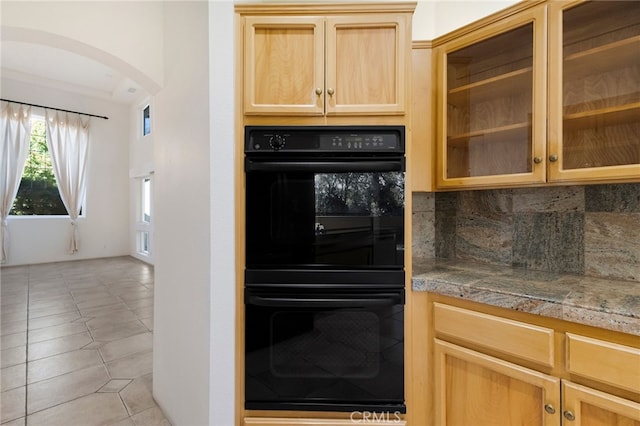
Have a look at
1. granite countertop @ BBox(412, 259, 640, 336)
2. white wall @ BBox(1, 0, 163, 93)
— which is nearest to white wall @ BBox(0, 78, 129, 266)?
white wall @ BBox(1, 0, 163, 93)

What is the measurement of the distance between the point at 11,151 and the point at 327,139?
725 centimetres

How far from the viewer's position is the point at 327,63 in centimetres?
126

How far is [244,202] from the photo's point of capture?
1250mm

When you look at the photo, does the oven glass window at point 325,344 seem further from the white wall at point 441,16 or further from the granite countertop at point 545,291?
the white wall at point 441,16

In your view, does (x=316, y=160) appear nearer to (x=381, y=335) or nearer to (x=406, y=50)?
(x=406, y=50)

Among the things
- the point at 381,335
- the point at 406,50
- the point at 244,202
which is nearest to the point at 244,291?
the point at 244,202

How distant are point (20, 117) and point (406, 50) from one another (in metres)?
7.47

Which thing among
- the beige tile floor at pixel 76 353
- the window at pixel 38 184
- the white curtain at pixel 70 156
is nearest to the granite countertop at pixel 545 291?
the beige tile floor at pixel 76 353

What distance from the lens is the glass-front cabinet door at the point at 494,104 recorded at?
1283mm

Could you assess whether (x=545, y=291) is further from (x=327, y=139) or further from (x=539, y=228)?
Answer: (x=327, y=139)

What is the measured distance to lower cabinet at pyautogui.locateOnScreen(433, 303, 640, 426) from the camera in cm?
90

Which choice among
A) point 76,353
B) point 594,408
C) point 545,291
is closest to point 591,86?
point 545,291

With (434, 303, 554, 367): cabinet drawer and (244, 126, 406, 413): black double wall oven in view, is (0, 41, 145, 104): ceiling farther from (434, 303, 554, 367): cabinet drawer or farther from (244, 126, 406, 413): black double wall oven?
(434, 303, 554, 367): cabinet drawer

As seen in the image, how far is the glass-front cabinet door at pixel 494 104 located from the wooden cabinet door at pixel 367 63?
1.40ft
